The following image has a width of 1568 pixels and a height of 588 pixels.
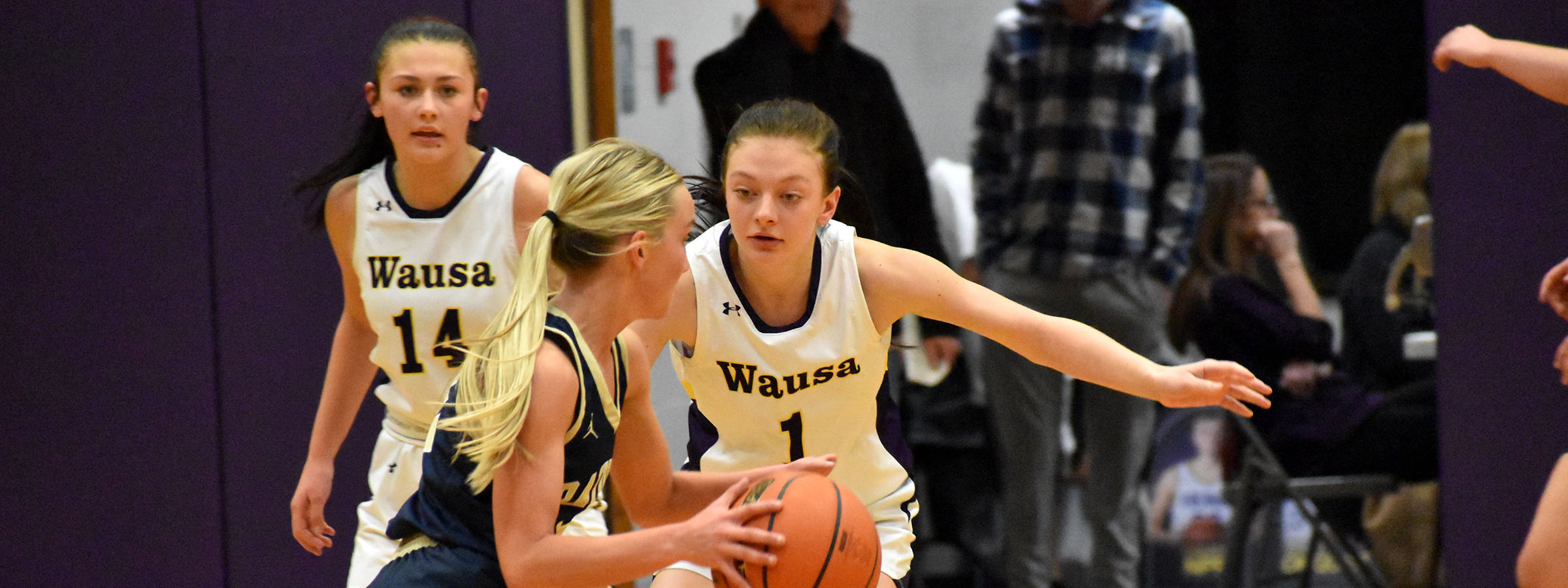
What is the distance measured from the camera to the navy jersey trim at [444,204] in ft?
11.0

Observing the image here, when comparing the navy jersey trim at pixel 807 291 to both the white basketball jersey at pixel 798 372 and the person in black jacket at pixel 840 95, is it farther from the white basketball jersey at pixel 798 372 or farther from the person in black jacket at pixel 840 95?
the person in black jacket at pixel 840 95

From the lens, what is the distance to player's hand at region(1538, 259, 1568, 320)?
2.89m

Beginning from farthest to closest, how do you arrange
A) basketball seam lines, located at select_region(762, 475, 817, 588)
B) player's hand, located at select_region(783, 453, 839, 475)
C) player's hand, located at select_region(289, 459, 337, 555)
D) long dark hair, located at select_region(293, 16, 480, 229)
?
long dark hair, located at select_region(293, 16, 480, 229) → player's hand, located at select_region(289, 459, 337, 555) → player's hand, located at select_region(783, 453, 839, 475) → basketball seam lines, located at select_region(762, 475, 817, 588)

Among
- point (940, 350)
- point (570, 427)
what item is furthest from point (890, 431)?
point (940, 350)

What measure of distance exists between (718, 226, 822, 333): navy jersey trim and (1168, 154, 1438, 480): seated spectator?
1908 millimetres

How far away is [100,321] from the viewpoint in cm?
438

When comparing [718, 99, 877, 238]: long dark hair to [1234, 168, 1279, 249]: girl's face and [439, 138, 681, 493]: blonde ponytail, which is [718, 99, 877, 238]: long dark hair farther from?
[1234, 168, 1279, 249]: girl's face

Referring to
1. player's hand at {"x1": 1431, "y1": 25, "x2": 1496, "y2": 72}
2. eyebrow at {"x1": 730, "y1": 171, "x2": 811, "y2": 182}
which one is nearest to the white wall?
player's hand at {"x1": 1431, "y1": 25, "x2": 1496, "y2": 72}

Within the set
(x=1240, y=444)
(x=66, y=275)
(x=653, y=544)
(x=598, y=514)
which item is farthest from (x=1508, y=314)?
(x=66, y=275)

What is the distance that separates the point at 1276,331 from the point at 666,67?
7.13ft

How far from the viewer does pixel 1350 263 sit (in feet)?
14.6

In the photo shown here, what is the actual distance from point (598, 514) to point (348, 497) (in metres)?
1.43

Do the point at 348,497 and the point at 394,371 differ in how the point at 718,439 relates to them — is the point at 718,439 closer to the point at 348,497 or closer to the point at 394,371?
the point at 394,371

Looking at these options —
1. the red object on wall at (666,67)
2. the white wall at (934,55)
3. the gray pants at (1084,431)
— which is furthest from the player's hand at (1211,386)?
the red object on wall at (666,67)
